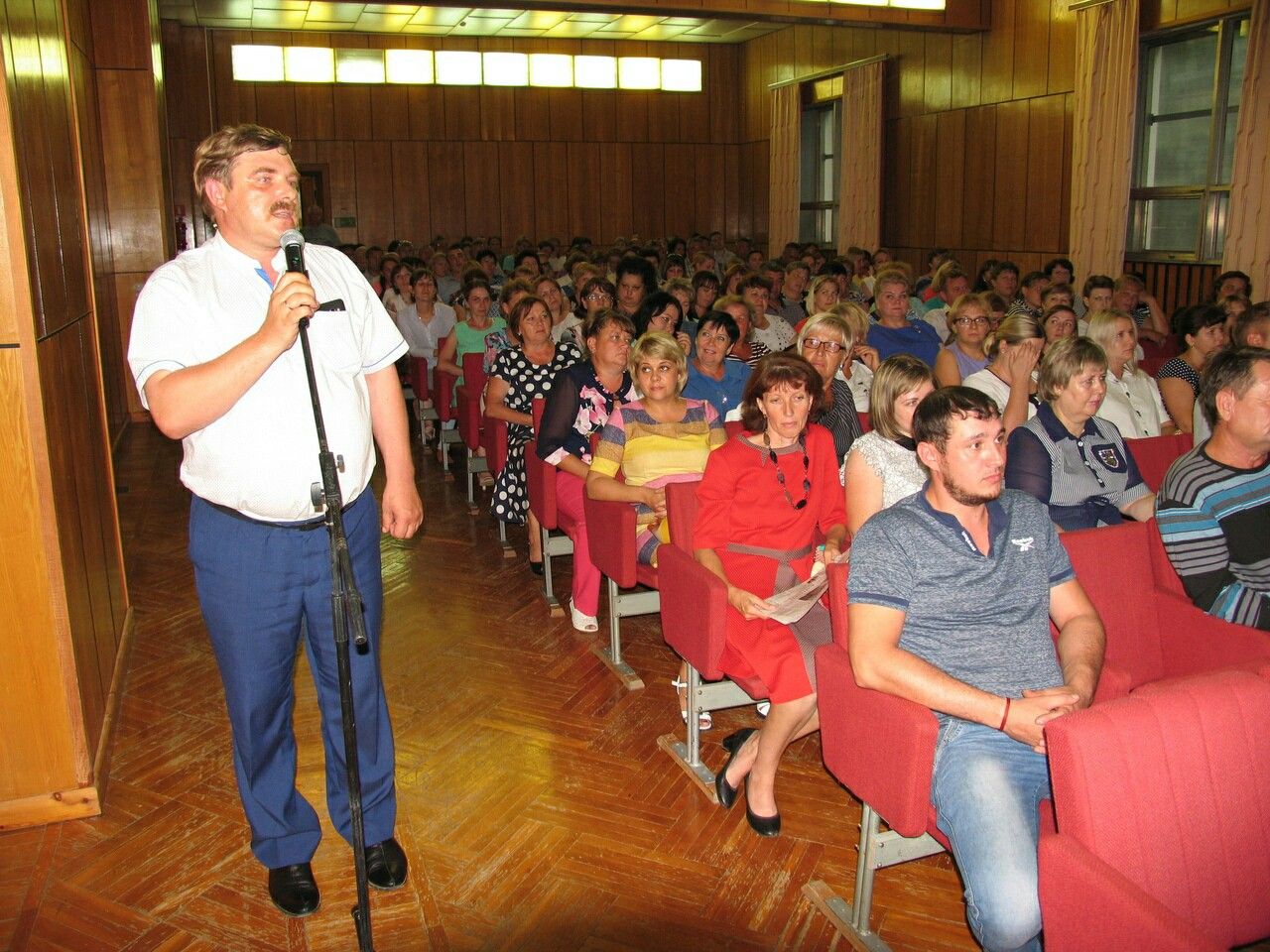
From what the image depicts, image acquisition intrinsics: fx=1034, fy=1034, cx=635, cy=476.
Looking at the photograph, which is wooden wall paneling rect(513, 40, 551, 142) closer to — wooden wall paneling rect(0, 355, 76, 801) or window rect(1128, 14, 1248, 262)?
window rect(1128, 14, 1248, 262)

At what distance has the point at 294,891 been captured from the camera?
2.71 m

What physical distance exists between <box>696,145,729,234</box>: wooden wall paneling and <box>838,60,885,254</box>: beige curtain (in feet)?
13.8

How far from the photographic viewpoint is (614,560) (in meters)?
4.00

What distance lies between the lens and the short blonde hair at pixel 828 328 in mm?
4496

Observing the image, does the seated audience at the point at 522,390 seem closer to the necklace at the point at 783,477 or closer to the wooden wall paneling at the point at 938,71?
the necklace at the point at 783,477

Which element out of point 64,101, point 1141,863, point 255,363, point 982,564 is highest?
point 64,101

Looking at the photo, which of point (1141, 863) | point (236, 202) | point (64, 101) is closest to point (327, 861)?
point (236, 202)

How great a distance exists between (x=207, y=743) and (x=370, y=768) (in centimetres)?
122

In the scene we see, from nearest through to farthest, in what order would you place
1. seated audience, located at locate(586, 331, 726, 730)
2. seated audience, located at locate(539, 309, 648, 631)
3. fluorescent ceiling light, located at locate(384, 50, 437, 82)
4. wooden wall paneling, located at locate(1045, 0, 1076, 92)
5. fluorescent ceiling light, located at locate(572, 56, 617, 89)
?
seated audience, located at locate(586, 331, 726, 730) → seated audience, located at locate(539, 309, 648, 631) → wooden wall paneling, located at locate(1045, 0, 1076, 92) → fluorescent ceiling light, located at locate(384, 50, 437, 82) → fluorescent ceiling light, located at locate(572, 56, 617, 89)

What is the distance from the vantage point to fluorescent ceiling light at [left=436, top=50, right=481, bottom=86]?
55.5 feet

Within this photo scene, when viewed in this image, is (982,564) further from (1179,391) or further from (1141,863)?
(1179,391)

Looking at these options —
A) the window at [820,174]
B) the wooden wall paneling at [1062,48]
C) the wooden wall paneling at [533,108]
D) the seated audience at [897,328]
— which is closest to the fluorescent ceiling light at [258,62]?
the wooden wall paneling at [533,108]

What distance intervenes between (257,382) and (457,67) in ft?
53.2

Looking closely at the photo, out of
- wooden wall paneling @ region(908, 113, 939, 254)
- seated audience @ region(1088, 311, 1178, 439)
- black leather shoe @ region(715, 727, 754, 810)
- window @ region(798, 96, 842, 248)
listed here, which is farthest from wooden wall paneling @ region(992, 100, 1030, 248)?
black leather shoe @ region(715, 727, 754, 810)
